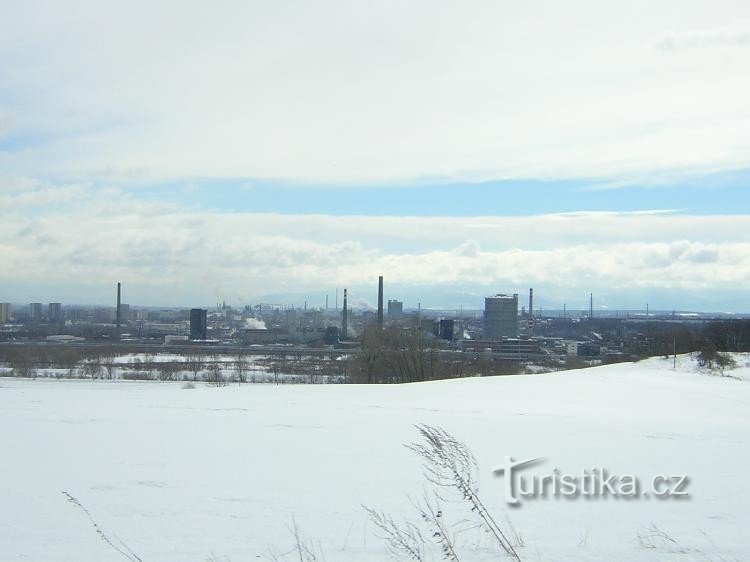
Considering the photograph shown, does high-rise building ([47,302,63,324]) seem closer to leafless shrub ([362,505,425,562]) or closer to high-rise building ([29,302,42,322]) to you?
high-rise building ([29,302,42,322])

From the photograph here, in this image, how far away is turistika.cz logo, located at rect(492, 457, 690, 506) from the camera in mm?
6723

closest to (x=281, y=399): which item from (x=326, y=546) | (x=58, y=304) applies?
(x=326, y=546)

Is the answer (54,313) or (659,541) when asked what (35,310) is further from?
(659,541)

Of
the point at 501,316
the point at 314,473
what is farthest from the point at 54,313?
the point at 314,473

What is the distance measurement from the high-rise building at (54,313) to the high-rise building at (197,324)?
1656 cm

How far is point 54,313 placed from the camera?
72.1 metres

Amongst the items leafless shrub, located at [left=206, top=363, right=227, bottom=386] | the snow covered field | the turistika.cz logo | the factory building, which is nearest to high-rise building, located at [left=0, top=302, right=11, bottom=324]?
leafless shrub, located at [left=206, top=363, right=227, bottom=386]

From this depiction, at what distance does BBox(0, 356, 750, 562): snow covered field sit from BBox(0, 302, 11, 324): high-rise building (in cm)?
5236

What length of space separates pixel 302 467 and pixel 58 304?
241 ft

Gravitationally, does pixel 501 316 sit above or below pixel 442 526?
above

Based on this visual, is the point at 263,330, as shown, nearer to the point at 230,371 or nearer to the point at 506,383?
the point at 230,371

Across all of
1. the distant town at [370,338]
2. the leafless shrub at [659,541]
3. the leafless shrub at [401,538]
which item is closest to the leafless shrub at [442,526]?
the leafless shrub at [401,538]

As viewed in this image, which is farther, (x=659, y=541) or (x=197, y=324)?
(x=197, y=324)

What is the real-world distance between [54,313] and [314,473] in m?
71.5
